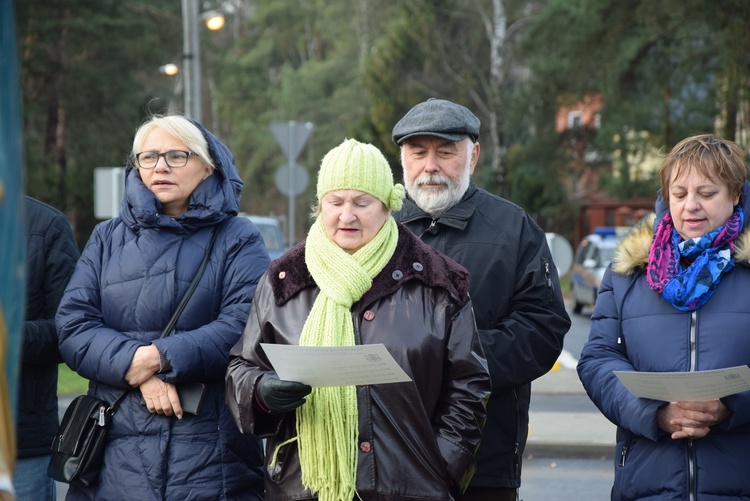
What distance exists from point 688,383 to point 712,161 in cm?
78

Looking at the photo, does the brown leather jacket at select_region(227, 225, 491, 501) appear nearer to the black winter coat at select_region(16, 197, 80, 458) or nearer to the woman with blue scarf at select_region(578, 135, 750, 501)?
the woman with blue scarf at select_region(578, 135, 750, 501)

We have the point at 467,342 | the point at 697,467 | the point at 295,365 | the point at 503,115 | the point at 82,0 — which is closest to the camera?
the point at 295,365

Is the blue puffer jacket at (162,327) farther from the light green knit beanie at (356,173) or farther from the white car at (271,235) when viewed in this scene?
the white car at (271,235)

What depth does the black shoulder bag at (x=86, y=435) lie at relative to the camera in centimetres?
367

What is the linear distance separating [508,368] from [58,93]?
→ 2204 cm

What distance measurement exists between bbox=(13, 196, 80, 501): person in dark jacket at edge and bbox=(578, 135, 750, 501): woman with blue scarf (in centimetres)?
199

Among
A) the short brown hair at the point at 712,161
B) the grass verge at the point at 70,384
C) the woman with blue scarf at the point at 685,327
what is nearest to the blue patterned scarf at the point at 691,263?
the woman with blue scarf at the point at 685,327

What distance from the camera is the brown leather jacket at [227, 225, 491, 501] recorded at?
324 cm

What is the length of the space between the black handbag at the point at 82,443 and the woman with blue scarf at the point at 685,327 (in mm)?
1688

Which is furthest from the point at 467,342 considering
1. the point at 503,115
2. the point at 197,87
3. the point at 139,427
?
the point at 503,115

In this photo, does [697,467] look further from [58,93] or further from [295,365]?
[58,93]

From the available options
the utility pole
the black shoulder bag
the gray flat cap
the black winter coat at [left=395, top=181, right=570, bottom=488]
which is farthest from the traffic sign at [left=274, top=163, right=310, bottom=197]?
the black shoulder bag

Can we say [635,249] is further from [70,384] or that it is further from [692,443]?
[70,384]

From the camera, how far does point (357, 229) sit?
3443mm
